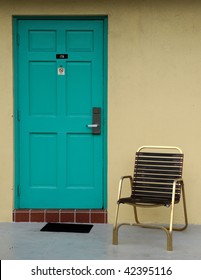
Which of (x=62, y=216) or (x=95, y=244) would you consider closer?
(x=95, y=244)

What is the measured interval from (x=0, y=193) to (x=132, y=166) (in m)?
1.57

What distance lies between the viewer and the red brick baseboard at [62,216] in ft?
20.0

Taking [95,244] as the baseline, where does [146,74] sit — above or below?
above

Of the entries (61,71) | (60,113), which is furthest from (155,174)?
(61,71)

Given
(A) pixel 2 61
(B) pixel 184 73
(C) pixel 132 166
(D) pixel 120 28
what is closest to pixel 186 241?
(C) pixel 132 166

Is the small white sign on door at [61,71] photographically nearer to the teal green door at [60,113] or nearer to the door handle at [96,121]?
the teal green door at [60,113]

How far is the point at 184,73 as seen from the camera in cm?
605

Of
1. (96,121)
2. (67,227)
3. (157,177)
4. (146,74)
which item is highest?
(146,74)

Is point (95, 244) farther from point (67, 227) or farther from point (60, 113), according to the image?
point (60, 113)

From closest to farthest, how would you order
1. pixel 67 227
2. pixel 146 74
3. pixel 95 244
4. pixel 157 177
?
pixel 95 244 < pixel 157 177 < pixel 67 227 < pixel 146 74

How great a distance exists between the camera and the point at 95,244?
5.28m

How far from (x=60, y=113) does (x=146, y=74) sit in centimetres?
109

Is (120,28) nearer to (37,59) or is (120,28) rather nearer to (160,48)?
(160,48)
